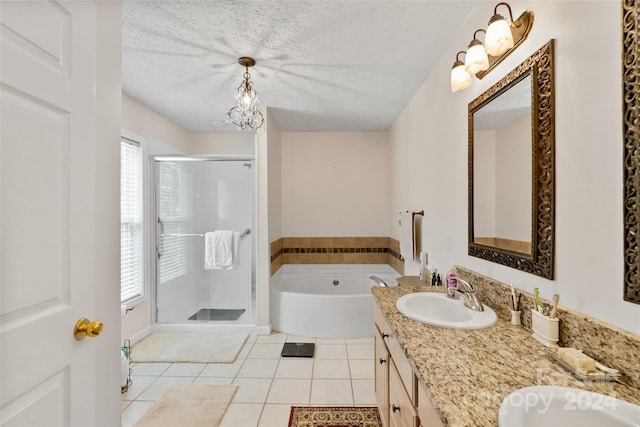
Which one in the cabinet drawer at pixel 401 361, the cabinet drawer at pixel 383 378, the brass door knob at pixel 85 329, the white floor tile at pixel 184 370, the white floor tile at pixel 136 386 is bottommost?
the white floor tile at pixel 136 386

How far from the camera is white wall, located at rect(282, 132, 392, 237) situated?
409 centimetres

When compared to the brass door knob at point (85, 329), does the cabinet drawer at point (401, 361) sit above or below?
below

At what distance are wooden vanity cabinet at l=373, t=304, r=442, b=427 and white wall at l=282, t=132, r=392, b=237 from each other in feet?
7.52

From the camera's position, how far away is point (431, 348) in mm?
1047

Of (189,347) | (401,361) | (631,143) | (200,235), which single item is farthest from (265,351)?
(631,143)

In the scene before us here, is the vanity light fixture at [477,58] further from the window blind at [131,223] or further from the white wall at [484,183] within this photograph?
the window blind at [131,223]

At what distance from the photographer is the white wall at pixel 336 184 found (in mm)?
4090

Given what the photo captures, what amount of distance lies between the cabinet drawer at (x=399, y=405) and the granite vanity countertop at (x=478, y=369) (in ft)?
0.82

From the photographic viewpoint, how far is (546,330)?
1.06 m

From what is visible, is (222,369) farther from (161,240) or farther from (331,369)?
(161,240)

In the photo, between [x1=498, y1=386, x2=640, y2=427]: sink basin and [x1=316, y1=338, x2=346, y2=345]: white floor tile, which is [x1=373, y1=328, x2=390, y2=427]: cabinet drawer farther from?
[x1=316, y1=338, x2=346, y2=345]: white floor tile

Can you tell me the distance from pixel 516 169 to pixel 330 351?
7.45 feet

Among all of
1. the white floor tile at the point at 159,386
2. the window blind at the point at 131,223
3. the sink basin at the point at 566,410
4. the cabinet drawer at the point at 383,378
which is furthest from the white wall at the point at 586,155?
the window blind at the point at 131,223

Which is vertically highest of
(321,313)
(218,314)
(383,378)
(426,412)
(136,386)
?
(426,412)
